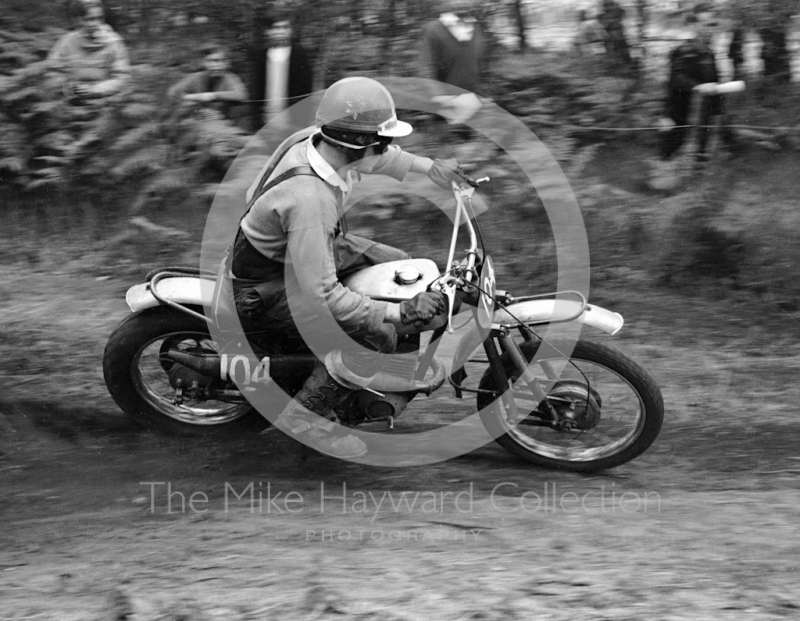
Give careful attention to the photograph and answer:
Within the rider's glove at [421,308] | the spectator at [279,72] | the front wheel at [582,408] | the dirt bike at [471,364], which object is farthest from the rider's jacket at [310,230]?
the spectator at [279,72]

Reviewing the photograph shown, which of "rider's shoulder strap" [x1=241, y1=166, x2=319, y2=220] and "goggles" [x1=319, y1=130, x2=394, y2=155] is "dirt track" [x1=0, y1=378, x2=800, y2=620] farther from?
"goggles" [x1=319, y1=130, x2=394, y2=155]

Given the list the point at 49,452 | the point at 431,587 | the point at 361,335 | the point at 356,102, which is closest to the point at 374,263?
the point at 361,335

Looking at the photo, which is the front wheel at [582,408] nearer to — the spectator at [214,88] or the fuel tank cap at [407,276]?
the fuel tank cap at [407,276]

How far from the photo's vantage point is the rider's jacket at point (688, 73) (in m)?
6.47

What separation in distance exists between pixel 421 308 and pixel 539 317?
647 mm

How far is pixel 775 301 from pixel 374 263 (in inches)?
133

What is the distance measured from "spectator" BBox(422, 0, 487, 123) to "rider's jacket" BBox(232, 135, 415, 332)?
9.90 ft

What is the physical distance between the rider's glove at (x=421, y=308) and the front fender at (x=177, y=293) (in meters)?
1.03

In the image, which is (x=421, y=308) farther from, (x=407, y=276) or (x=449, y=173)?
(x=449, y=173)

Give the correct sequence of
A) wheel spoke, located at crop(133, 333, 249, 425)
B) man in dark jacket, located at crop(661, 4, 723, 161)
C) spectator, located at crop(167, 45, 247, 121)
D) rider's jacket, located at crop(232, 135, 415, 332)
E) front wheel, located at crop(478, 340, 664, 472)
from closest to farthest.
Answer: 1. rider's jacket, located at crop(232, 135, 415, 332)
2. front wheel, located at crop(478, 340, 664, 472)
3. wheel spoke, located at crop(133, 333, 249, 425)
4. man in dark jacket, located at crop(661, 4, 723, 161)
5. spectator, located at crop(167, 45, 247, 121)

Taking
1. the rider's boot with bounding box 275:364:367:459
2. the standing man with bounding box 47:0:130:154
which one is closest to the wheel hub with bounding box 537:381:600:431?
the rider's boot with bounding box 275:364:367:459

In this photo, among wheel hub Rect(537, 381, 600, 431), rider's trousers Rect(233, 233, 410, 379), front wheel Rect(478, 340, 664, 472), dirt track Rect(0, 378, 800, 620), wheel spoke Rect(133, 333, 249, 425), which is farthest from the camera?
wheel spoke Rect(133, 333, 249, 425)

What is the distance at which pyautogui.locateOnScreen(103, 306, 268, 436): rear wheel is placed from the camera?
426cm

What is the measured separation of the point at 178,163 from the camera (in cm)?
693
